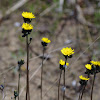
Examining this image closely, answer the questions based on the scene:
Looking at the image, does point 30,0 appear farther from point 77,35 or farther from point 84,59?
point 84,59

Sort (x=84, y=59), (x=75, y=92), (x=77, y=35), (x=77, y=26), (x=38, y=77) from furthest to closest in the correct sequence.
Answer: (x=77, y=26) < (x=77, y=35) < (x=84, y=59) < (x=38, y=77) < (x=75, y=92)

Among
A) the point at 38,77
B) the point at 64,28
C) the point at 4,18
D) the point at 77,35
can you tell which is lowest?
the point at 38,77

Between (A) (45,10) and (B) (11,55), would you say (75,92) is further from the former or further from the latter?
(A) (45,10)

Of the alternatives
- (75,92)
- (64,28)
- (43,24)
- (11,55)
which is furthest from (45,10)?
(75,92)

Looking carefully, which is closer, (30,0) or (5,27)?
(5,27)

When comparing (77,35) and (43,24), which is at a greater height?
(43,24)

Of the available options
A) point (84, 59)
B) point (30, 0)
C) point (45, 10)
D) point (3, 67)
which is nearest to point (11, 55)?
point (3, 67)

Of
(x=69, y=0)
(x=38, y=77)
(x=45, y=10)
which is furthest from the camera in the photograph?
(x=69, y=0)
